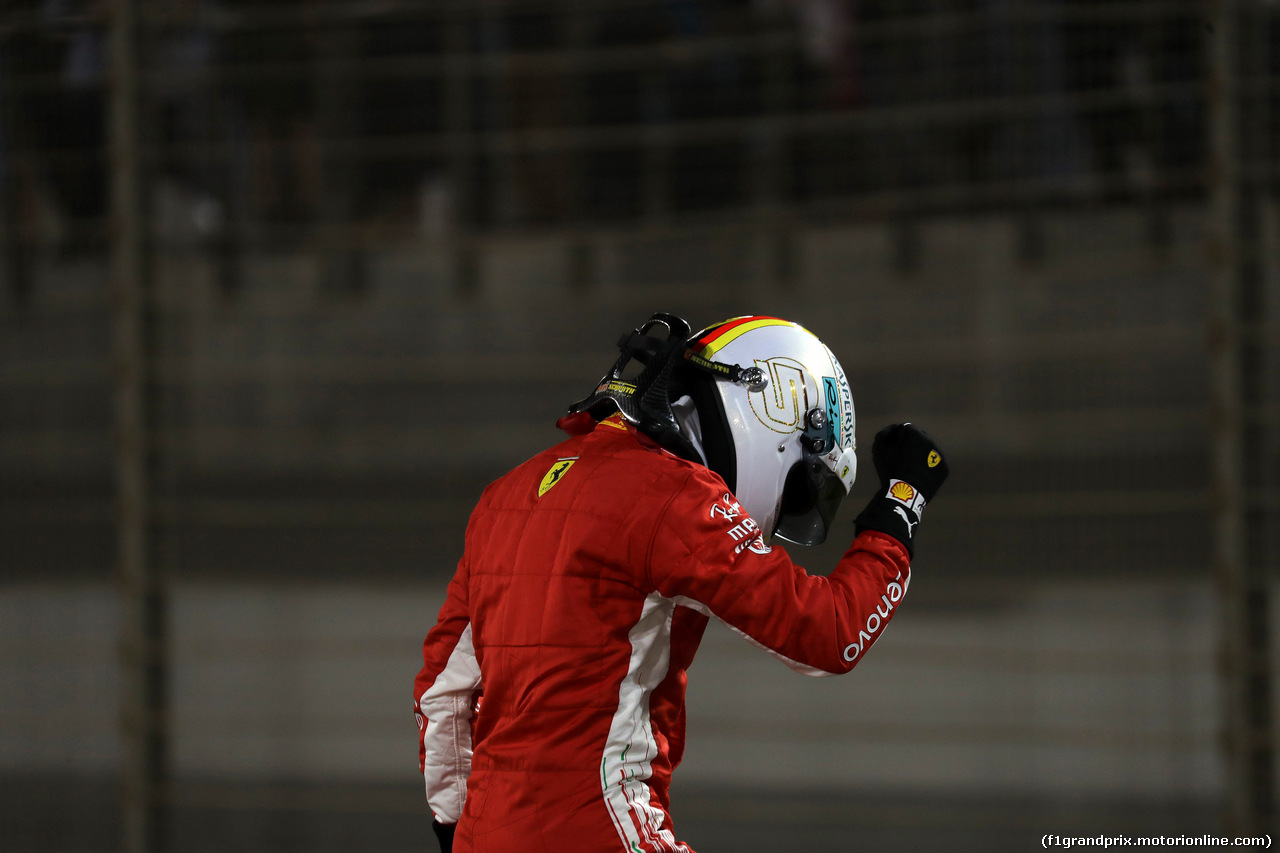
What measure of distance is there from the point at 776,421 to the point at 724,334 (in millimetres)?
143

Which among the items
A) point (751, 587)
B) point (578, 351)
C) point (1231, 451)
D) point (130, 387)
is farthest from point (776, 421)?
point (130, 387)

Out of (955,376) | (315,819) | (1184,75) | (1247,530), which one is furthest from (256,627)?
(1184,75)

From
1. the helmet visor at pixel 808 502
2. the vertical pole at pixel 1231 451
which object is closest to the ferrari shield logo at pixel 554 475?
the helmet visor at pixel 808 502

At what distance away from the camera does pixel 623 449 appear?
169 centimetres

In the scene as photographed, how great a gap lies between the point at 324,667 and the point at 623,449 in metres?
2.34

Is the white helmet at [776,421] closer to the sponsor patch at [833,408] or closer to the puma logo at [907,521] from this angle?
the sponsor patch at [833,408]

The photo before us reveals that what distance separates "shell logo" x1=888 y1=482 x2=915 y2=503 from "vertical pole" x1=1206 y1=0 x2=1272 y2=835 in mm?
1521

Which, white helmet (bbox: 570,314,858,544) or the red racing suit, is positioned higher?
white helmet (bbox: 570,314,858,544)

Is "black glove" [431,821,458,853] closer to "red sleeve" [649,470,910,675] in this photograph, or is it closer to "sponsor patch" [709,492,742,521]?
"red sleeve" [649,470,910,675]

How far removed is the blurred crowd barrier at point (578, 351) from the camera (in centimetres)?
323

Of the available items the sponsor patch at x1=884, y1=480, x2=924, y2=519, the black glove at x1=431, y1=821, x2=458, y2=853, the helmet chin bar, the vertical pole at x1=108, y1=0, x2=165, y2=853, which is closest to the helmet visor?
the helmet chin bar

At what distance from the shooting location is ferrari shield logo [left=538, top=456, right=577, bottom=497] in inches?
66.7

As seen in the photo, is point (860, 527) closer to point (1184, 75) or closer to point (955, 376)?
point (955, 376)

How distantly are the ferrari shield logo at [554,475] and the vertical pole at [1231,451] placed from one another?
6.11 ft
